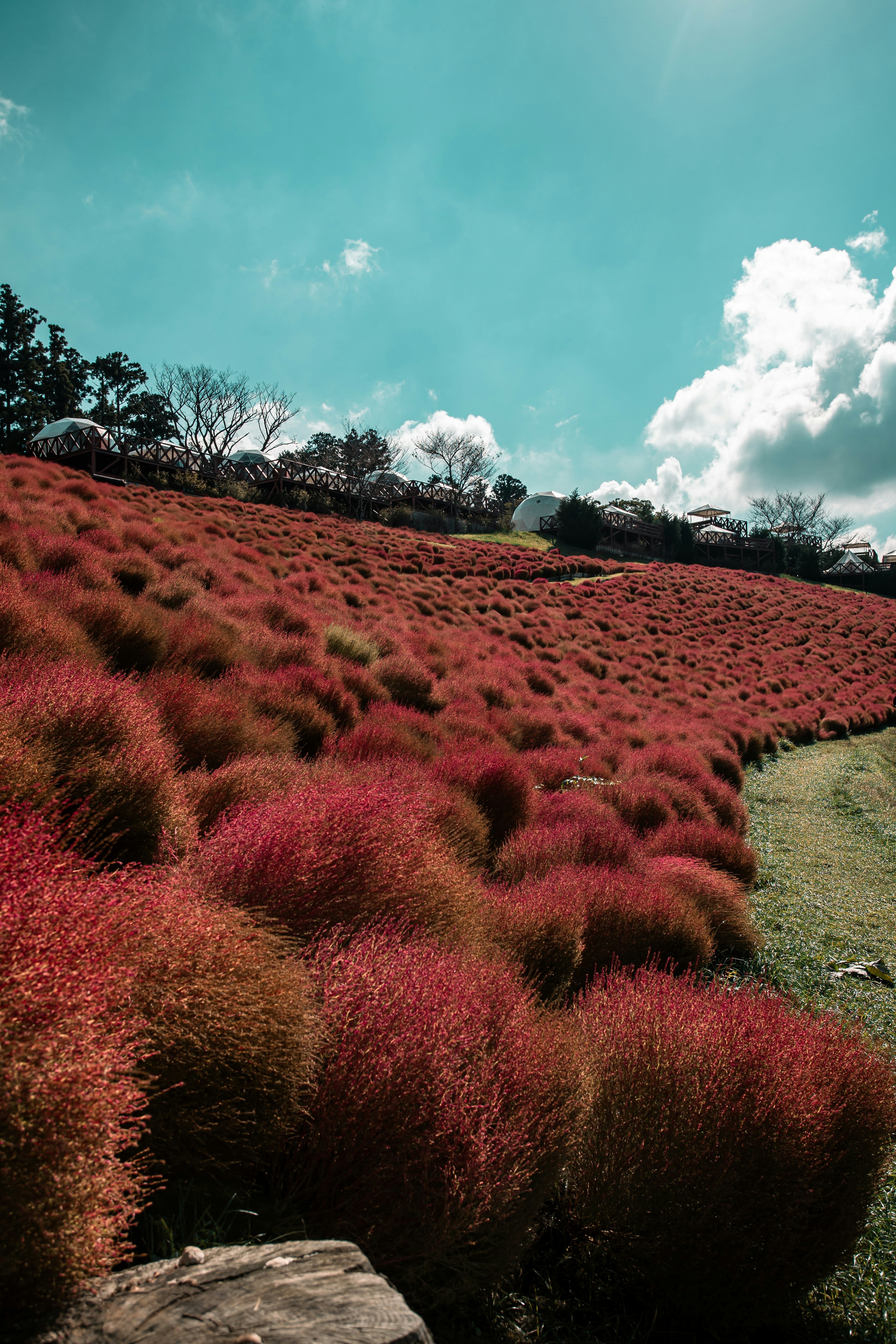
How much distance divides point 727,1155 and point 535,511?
55791 millimetres

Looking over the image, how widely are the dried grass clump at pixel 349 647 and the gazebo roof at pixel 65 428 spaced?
85.5ft

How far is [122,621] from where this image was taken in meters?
6.59

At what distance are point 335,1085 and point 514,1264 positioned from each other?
101 cm

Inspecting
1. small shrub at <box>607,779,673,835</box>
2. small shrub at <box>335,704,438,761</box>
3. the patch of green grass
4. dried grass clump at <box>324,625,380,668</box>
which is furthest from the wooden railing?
small shrub at <box>607,779,673,835</box>

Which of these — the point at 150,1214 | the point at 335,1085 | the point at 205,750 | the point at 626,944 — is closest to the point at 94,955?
the point at 150,1214

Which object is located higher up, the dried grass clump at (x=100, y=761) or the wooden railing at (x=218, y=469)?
the wooden railing at (x=218, y=469)

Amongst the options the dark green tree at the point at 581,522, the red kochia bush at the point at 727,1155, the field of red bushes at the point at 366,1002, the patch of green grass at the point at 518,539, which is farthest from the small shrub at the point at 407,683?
the dark green tree at the point at 581,522

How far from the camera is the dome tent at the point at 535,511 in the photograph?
5547 cm

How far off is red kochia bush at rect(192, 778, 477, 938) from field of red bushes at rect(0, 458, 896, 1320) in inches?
0.8

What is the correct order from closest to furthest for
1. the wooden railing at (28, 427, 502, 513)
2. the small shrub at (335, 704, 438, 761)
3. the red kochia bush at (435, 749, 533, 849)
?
1. the small shrub at (335, 704, 438, 761)
2. the red kochia bush at (435, 749, 533, 849)
3. the wooden railing at (28, 427, 502, 513)

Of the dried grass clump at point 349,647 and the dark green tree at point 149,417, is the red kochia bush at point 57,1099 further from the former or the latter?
the dark green tree at point 149,417

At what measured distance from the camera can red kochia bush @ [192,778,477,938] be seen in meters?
3.24

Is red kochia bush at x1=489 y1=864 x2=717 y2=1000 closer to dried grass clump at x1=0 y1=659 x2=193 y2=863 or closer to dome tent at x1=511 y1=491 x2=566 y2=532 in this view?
dried grass clump at x1=0 y1=659 x2=193 y2=863

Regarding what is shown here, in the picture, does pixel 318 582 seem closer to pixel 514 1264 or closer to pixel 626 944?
pixel 626 944
